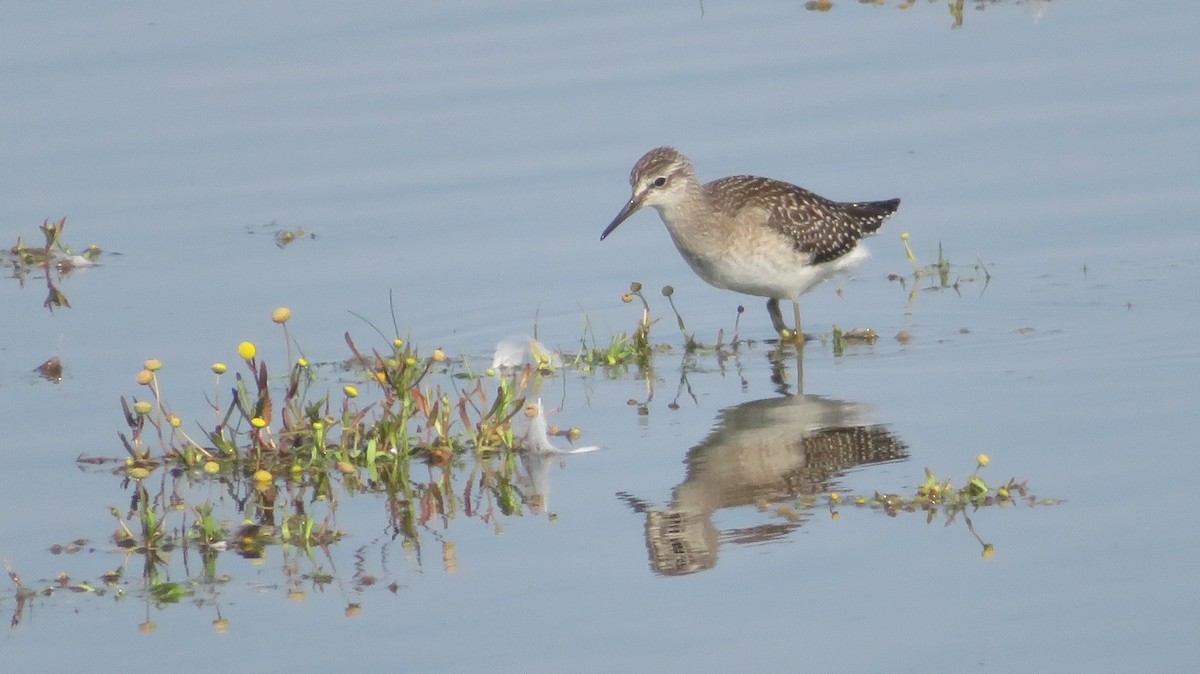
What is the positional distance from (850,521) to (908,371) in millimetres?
2328

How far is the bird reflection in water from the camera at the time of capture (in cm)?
724

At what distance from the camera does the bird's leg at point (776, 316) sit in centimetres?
1060

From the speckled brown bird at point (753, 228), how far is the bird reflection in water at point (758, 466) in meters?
1.54

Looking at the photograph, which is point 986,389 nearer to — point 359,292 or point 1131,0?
point 359,292

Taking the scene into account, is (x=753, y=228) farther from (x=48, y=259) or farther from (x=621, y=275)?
(x=48, y=259)

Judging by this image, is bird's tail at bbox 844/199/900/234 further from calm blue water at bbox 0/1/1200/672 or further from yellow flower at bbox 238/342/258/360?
yellow flower at bbox 238/342/258/360

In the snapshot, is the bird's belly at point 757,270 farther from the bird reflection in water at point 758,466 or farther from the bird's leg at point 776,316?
the bird reflection in water at point 758,466

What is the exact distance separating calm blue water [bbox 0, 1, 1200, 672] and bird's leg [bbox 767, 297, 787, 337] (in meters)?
0.18

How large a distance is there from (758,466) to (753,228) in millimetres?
2856

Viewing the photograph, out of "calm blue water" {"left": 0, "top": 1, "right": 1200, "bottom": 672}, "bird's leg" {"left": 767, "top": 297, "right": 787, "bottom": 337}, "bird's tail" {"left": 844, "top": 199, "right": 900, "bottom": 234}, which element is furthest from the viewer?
"bird's tail" {"left": 844, "top": 199, "right": 900, "bottom": 234}

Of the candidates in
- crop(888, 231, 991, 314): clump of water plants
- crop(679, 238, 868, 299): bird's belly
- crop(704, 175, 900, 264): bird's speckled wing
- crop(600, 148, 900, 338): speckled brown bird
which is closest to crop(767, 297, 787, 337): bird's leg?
crop(600, 148, 900, 338): speckled brown bird

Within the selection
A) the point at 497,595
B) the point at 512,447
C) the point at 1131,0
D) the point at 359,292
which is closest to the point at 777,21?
the point at 1131,0

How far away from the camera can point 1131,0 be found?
1574 centimetres

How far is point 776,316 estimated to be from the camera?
1086 centimetres
